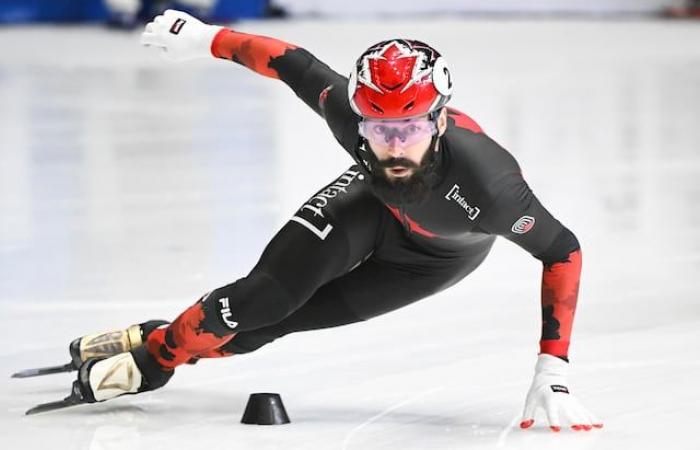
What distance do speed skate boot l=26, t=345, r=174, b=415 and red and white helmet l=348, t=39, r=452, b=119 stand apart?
3.12ft

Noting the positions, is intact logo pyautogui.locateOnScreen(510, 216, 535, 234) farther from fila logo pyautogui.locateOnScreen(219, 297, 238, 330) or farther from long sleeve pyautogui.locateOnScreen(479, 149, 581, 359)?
fila logo pyautogui.locateOnScreen(219, 297, 238, 330)

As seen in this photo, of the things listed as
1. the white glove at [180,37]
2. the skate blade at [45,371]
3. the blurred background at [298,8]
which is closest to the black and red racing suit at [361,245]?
the white glove at [180,37]

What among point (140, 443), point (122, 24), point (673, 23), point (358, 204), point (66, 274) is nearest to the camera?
point (140, 443)

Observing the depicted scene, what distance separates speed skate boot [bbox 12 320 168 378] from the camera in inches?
165

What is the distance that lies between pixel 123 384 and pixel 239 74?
10100 millimetres

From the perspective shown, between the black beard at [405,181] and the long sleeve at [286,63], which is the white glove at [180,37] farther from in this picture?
the black beard at [405,181]

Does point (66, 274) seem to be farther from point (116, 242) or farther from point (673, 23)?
point (673, 23)

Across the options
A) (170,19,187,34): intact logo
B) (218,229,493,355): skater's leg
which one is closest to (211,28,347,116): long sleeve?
(170,19,187,34): intact logo

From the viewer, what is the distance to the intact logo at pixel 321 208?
12.6 feet

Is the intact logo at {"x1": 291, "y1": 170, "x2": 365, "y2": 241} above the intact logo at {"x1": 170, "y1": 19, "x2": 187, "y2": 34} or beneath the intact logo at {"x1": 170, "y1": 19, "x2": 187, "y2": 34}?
beneath

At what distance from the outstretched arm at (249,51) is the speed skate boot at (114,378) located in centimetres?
83

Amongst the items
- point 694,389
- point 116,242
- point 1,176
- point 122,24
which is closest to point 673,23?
point 122,24

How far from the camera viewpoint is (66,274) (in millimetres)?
5797

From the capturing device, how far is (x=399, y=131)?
3533 mm
